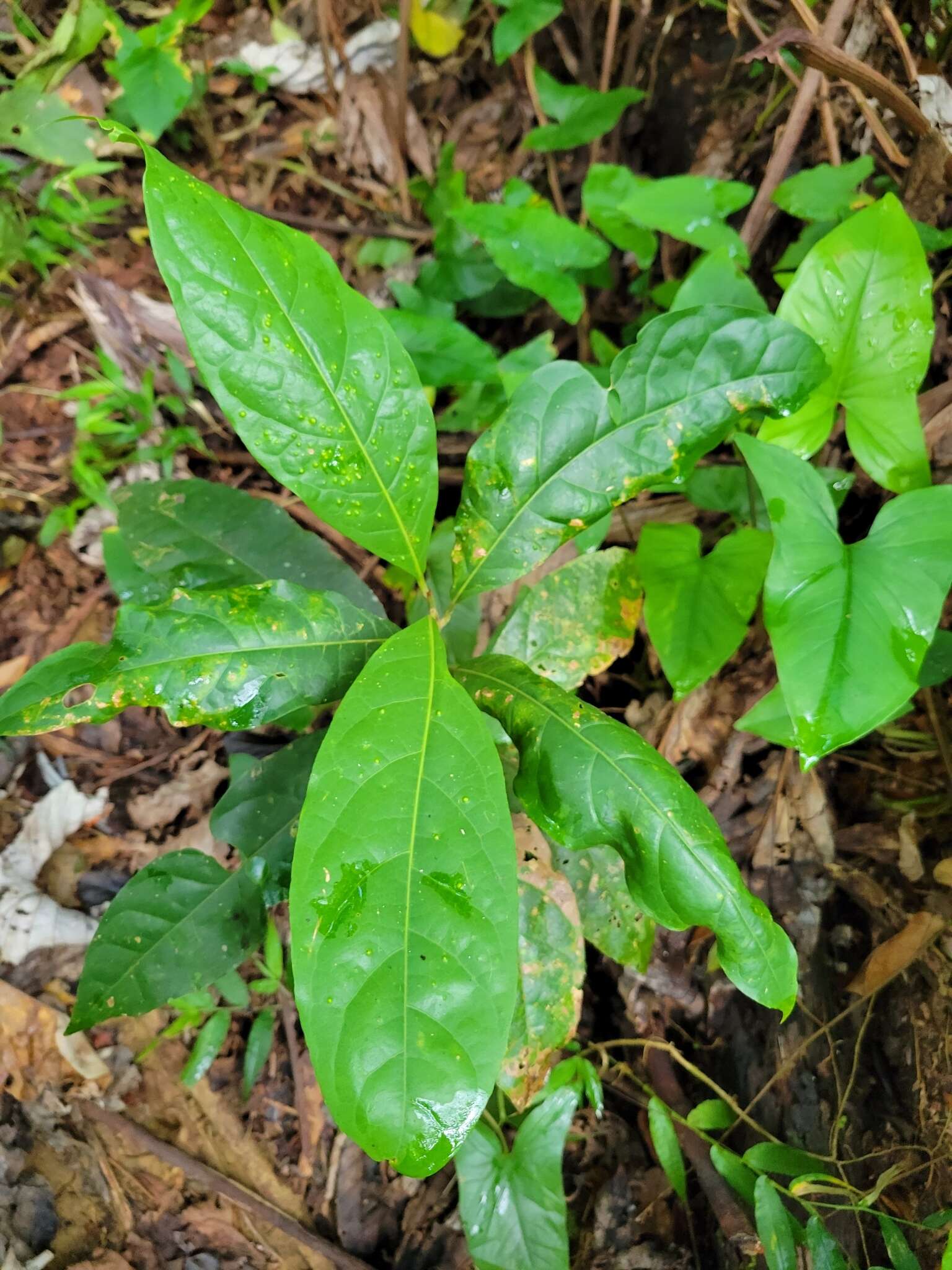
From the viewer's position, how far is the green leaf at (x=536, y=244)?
203 cm

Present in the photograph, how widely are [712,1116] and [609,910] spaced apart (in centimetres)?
55

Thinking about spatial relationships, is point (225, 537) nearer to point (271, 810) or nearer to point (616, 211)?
point (271, 810)

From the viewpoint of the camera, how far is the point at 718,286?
68.0 inches

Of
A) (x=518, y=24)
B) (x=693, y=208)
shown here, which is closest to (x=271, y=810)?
(x=693, y=208)

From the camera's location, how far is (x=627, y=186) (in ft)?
6.77

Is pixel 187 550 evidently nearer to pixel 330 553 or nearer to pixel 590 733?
pixel 330 553

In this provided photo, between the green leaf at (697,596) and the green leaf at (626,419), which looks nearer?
the green leaf at (626,419)

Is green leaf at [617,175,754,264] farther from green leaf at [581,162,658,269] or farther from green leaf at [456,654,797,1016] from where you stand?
green leaf at [456,654,797,1016]

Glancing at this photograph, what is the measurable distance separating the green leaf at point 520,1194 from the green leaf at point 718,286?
1809 mm

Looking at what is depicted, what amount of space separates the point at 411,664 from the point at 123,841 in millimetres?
1415

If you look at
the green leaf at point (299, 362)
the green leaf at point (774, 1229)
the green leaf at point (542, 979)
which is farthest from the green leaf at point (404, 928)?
the green leaf at point (774, 1229)

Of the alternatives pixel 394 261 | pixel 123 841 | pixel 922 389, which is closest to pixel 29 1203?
pixel 123 841

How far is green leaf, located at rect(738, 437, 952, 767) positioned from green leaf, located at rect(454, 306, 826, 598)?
0.11 metres

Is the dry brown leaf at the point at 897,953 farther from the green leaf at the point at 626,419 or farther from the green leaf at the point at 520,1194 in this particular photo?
the green leaf at the point at 626,419
